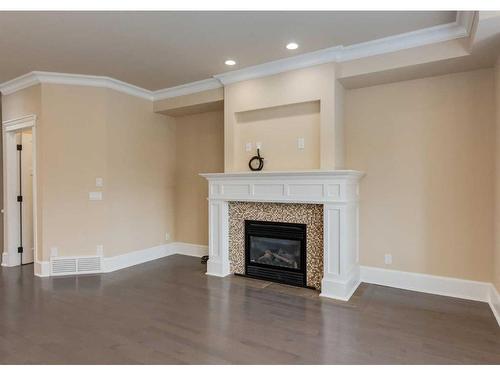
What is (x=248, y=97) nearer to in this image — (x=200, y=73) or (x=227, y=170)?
(x=200, y=73)

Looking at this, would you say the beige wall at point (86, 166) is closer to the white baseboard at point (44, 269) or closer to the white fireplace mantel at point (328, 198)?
the white baseboard at point (44, 269)

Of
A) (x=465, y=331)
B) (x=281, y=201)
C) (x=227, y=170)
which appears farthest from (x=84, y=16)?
(x=465, y=331)

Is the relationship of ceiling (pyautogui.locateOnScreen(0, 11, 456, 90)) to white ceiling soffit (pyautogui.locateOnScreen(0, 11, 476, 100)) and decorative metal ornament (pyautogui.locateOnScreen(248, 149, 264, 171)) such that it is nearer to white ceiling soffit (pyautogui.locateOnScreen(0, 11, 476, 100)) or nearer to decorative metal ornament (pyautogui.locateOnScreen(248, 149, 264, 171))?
white ceiling soffit (pyautogui.locateOnScreen(0, 11, 476, 100))

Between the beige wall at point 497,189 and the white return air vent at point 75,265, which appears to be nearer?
the beige wall at point 497,189

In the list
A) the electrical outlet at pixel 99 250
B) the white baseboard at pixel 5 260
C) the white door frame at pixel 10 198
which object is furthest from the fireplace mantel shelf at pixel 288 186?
the white baseboard at pixel 5 260

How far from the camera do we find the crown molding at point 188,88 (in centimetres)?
462

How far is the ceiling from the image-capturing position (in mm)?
2832

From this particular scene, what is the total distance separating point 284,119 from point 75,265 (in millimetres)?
3538

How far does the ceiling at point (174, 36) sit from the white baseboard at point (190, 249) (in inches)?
115

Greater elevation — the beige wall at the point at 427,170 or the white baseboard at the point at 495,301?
the beige wall at the point at 427,170

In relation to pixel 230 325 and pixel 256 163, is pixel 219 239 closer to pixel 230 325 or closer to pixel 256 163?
pixel 256 163

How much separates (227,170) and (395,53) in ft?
8.10

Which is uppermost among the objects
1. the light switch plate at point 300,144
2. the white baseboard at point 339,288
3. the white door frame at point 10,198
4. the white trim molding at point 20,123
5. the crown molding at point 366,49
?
the crown molding at point 366,49

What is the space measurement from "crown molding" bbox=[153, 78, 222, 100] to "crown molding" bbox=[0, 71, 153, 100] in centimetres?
43
